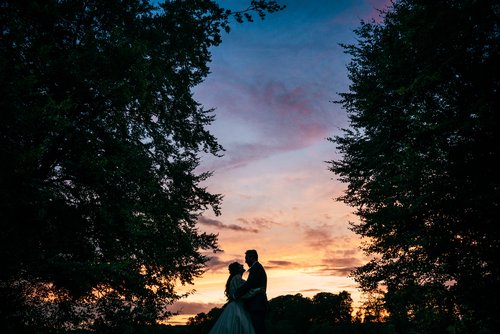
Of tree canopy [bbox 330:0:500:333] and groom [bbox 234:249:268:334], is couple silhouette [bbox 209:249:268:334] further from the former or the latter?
tree canopy [bbox 330:0:500:333]

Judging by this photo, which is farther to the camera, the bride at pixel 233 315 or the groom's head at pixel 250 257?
the groom's head at pixel 250 257

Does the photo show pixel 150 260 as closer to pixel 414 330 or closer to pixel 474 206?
pixel 474 206

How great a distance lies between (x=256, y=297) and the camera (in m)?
6.26

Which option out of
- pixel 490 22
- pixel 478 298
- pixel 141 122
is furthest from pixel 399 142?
pixel 141 122

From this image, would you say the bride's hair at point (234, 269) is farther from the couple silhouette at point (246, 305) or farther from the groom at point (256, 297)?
the groom at point (256, 297)

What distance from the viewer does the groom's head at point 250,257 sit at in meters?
6.59

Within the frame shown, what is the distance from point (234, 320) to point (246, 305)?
1.24ft

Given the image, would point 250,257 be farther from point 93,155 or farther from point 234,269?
point 93,155

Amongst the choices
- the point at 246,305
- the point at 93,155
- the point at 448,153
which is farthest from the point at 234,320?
the point at 448,153

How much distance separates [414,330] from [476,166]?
33.4 feet

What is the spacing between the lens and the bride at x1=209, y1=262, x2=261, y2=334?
600cm

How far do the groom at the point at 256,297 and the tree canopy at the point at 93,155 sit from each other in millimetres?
3552

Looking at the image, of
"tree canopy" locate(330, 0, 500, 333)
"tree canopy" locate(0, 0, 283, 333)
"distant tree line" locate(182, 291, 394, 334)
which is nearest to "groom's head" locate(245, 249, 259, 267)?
"tree canopy" locate(0, 0, 283, 333)

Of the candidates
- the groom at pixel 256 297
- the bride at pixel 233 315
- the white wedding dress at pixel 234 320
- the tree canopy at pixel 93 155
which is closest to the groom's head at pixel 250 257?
the groom at pixel 256 297
